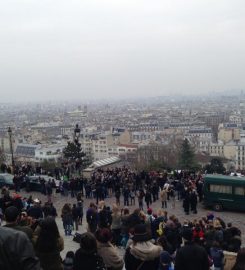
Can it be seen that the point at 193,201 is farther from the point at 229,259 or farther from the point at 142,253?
the point at 142,253

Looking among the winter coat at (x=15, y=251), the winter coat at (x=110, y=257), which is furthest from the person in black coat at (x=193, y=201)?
the winter coat at (x=15, y=251)

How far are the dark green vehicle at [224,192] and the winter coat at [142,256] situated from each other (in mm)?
12404

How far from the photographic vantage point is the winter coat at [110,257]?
6289mm

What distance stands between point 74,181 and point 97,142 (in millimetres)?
123265

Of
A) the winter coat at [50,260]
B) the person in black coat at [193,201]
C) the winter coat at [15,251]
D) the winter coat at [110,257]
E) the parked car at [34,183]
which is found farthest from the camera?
the parked car at [34,183]

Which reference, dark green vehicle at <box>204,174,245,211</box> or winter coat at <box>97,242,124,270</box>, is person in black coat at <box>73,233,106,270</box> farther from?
dark green vehicle at <box>204,174,245,211</box>

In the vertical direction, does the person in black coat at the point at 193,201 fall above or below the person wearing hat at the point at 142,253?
below

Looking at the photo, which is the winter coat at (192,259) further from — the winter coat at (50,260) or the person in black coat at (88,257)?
the winter coat at (50,260)

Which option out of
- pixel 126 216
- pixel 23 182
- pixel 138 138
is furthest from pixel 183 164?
pixel 138 138

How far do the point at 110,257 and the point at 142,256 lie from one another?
763mm

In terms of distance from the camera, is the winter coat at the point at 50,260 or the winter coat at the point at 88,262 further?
the winter coat at the point at 50,260

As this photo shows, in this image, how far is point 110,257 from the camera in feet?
20.8

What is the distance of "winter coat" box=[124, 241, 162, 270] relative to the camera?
5707 mm

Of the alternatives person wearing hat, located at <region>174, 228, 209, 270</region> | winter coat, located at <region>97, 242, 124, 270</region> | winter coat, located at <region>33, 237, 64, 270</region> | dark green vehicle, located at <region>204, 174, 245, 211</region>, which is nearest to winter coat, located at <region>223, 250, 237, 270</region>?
winter coat, located at <region>97, 242, 124, 270</region>
